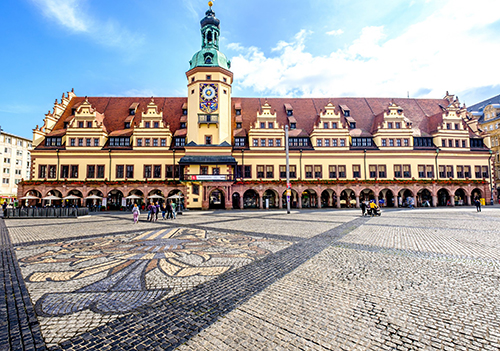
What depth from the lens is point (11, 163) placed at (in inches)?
2749

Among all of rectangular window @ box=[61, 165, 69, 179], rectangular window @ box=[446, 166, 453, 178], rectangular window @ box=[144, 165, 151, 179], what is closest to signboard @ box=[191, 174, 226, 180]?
rectangular window @ box=[144, 165, 151, 179]

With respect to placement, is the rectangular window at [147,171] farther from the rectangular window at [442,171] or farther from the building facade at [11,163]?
the building facade at [11,163]

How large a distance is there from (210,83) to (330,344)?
41580 mm

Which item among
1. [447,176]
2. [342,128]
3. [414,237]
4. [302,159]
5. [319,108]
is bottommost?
[414,237]

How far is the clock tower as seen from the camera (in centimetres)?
4081

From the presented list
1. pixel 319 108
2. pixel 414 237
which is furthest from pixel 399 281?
pixel 319 108

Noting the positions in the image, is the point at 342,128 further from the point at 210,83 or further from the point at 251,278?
the point at 251,278

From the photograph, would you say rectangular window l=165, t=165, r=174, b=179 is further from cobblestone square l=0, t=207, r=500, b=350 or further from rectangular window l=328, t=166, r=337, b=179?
cobblestone square l=0, t=207, r=500, b=350

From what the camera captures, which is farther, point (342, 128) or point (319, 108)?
point (319, 108)

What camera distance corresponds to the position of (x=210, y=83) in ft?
135

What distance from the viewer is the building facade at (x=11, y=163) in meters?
66.6

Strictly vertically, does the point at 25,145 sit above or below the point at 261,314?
above

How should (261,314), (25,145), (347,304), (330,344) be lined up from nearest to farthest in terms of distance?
(330,344) < (261,314) < (347,304) < (25,145)

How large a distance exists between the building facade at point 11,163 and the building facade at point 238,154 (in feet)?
123
